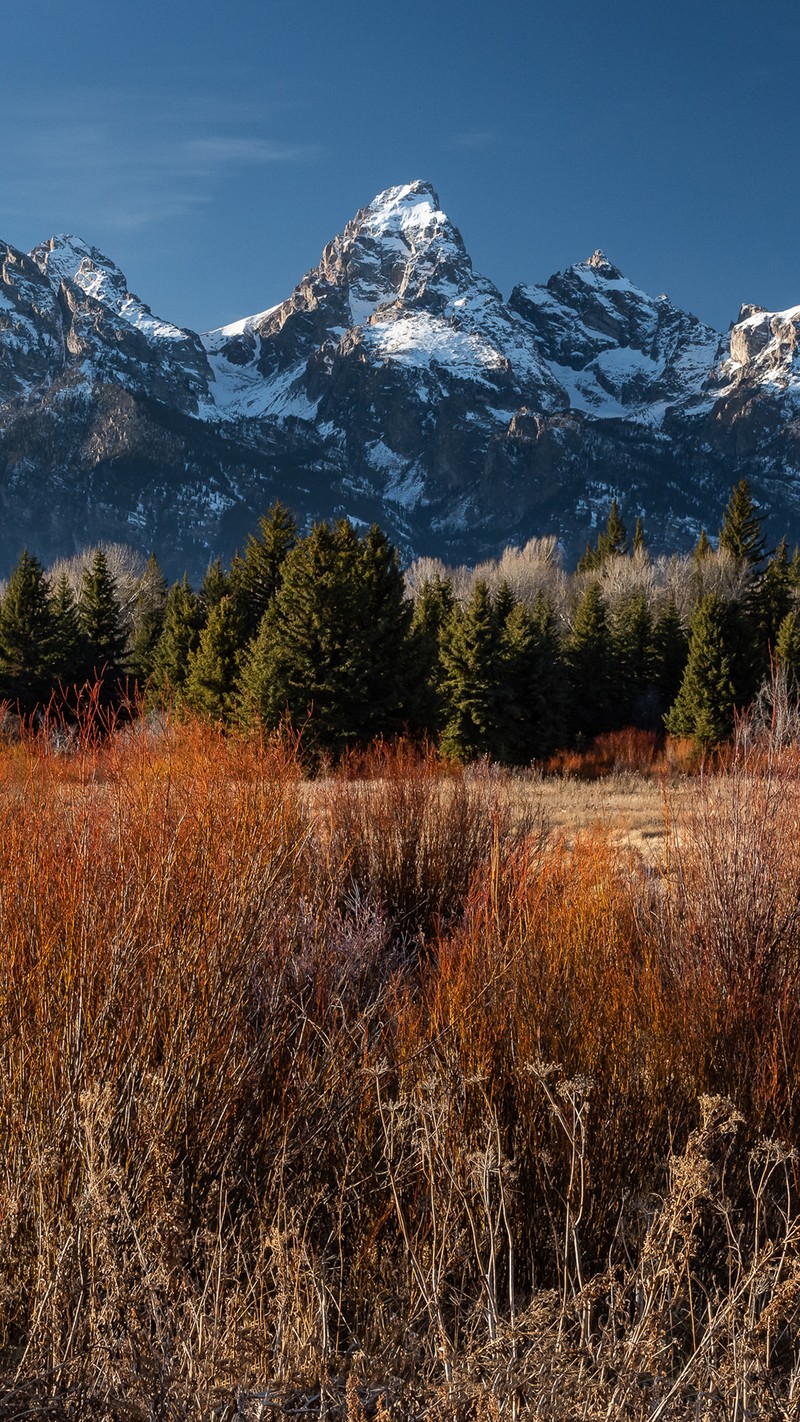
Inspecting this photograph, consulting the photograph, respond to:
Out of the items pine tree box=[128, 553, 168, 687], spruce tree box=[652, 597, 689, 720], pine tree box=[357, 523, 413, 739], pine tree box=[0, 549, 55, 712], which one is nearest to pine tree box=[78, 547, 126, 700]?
pine tree box=[128, 553, 168, 687]

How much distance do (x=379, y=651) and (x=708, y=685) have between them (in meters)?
14.6

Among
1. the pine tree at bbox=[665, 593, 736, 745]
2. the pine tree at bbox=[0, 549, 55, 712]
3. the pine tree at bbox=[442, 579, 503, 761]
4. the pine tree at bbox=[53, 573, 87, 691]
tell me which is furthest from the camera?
the pine tree at bbox=[53, 573, 87, 691]

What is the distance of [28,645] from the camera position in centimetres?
3428

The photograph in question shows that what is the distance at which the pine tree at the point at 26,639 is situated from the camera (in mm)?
33906

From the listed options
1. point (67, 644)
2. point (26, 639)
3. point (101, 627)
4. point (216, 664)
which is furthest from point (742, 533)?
point (26, 639)

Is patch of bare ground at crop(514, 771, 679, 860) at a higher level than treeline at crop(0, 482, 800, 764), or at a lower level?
lower

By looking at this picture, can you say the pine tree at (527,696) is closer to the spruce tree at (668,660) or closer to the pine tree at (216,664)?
the pine tree at (216,664)

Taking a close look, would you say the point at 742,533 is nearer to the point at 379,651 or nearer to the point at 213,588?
the point at 213,588

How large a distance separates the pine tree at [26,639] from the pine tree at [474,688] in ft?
50.2

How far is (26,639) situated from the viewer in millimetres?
34188

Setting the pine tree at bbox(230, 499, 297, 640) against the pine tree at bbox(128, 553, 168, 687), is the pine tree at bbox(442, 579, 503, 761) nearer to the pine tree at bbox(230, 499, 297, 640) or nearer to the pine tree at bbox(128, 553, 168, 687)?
the pine tree at bbox(230, 499, 297, 640)

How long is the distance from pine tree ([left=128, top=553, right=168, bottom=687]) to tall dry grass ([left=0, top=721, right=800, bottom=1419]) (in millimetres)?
24629

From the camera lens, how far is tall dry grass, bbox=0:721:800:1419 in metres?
2.32

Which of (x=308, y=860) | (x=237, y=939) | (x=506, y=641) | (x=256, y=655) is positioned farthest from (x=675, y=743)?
(x=237, y=939)
